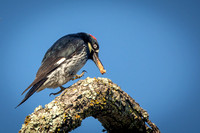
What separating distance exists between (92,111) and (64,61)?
4.43 ft

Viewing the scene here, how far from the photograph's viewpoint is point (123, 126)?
2.96 metres

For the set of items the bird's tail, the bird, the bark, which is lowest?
the bark

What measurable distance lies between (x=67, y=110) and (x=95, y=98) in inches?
15.2

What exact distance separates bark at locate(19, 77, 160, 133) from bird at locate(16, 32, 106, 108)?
895 mm

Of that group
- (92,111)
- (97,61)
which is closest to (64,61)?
(97,61)

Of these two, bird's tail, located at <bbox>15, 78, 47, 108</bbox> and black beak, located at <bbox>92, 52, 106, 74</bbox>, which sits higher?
black beak, located at <bbox>92, 52, 106, 74</bbox>

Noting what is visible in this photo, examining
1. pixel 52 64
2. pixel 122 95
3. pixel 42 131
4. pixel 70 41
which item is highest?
pixel 70 41

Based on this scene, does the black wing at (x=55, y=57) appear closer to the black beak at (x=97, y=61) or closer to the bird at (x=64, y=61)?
the bird at (x=64, y=61)

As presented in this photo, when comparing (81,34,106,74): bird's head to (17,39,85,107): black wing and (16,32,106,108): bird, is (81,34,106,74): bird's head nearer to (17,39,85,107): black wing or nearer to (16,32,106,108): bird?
(16,32,106,108): bird

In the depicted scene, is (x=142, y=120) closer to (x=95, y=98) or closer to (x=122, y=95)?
(x=122, y=95)

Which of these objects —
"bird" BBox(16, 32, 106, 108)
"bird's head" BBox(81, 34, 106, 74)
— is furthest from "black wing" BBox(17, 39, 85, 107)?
"bird's head" BBox(81, 34, 106, 74)

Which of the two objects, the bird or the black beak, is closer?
the bird

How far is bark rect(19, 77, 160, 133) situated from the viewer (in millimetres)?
2342

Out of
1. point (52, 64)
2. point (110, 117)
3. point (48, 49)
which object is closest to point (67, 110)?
point (110, 117)
